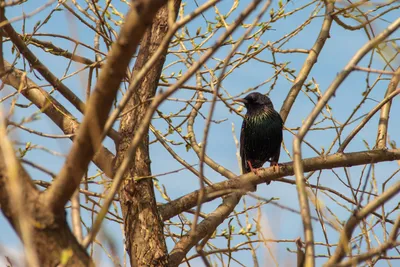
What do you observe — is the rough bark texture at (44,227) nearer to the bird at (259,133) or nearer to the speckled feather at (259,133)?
the bird at (259,133)

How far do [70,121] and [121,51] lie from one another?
2.53 m

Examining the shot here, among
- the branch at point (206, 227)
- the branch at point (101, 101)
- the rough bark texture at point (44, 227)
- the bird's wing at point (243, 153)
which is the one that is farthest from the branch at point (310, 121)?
the bird's wing at point (243, 153)

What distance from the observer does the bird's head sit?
748 centimetres

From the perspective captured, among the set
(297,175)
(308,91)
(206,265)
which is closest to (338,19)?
(308,91)

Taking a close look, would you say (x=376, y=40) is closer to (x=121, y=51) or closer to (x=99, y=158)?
(x=121, y=51)

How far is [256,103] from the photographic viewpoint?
757 centimetres

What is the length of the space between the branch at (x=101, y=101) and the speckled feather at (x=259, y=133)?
15.4ft

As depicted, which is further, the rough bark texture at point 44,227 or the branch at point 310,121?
the rough bark texture at point 44,227

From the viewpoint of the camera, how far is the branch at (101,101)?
2.35 metres

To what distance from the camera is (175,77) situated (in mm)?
5660

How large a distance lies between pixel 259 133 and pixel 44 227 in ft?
16.0

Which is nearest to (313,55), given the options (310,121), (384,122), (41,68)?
(384,122)

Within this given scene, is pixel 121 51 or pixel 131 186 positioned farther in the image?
pixel 131 186

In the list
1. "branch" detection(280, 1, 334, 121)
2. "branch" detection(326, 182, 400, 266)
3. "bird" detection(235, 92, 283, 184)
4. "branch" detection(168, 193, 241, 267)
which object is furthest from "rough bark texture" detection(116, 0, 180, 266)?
"bird" detection(235, 92, 283, 184)
